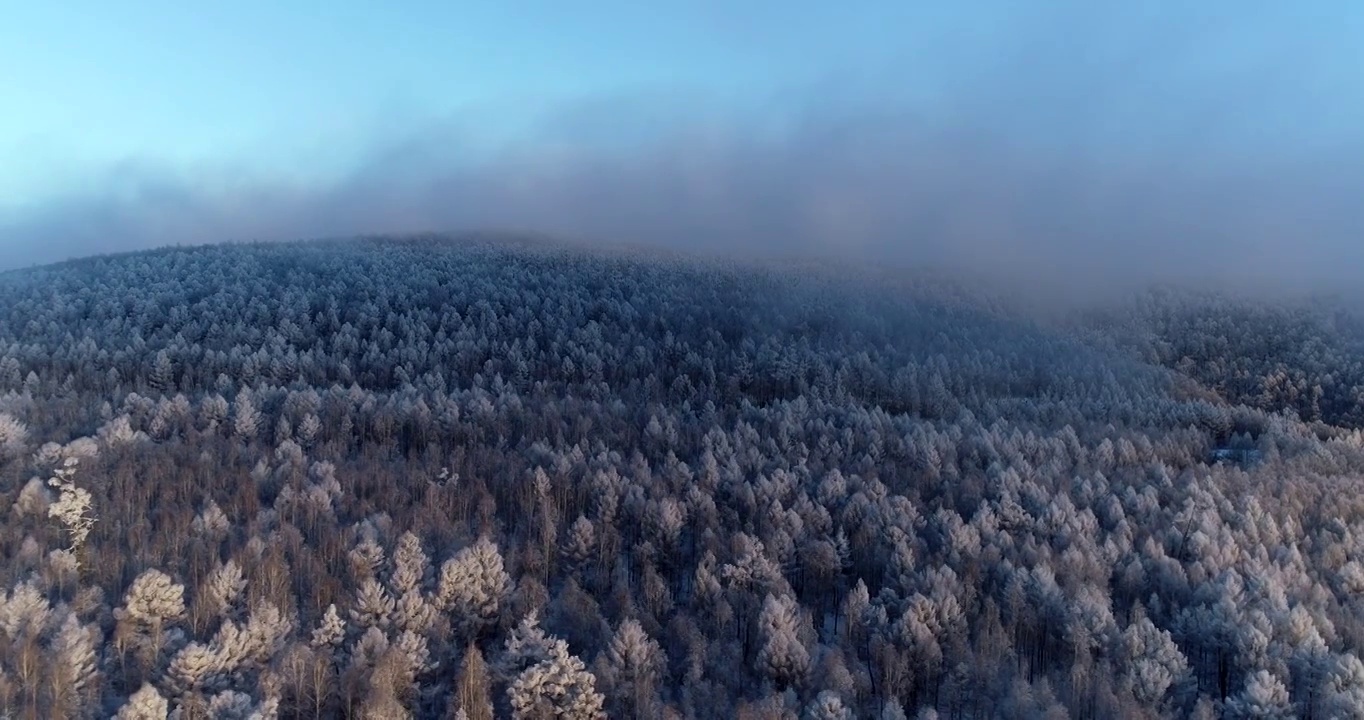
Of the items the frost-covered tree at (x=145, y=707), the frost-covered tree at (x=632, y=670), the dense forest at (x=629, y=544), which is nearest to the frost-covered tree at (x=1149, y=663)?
the dense forest at (x=629, y=544)

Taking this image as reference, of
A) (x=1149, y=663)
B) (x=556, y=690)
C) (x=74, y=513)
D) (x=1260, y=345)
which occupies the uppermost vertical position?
(x=74, y=513)

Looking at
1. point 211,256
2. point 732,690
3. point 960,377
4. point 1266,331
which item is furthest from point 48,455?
point 1266,331

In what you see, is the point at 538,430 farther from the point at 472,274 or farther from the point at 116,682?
the point at 472,274

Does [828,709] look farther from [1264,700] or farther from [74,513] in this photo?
[74,513]

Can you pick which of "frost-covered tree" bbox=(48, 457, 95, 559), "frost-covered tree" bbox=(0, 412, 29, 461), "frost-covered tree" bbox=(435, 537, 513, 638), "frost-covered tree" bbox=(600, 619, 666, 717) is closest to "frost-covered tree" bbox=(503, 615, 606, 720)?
"frost-covered tree" bbox=(600, 619, 666, 717)

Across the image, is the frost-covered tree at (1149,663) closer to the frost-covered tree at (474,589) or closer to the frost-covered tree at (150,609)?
the frost-covered tree at (474,589)

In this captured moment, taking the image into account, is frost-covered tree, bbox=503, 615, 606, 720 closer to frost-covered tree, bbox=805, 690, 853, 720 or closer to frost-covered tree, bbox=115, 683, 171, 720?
frost-covered tree, bbox=805, 690, 853, 720

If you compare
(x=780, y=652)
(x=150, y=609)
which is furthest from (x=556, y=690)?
(x=150, y=609)

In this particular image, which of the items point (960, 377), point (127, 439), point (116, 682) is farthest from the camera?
point (960, 377)
